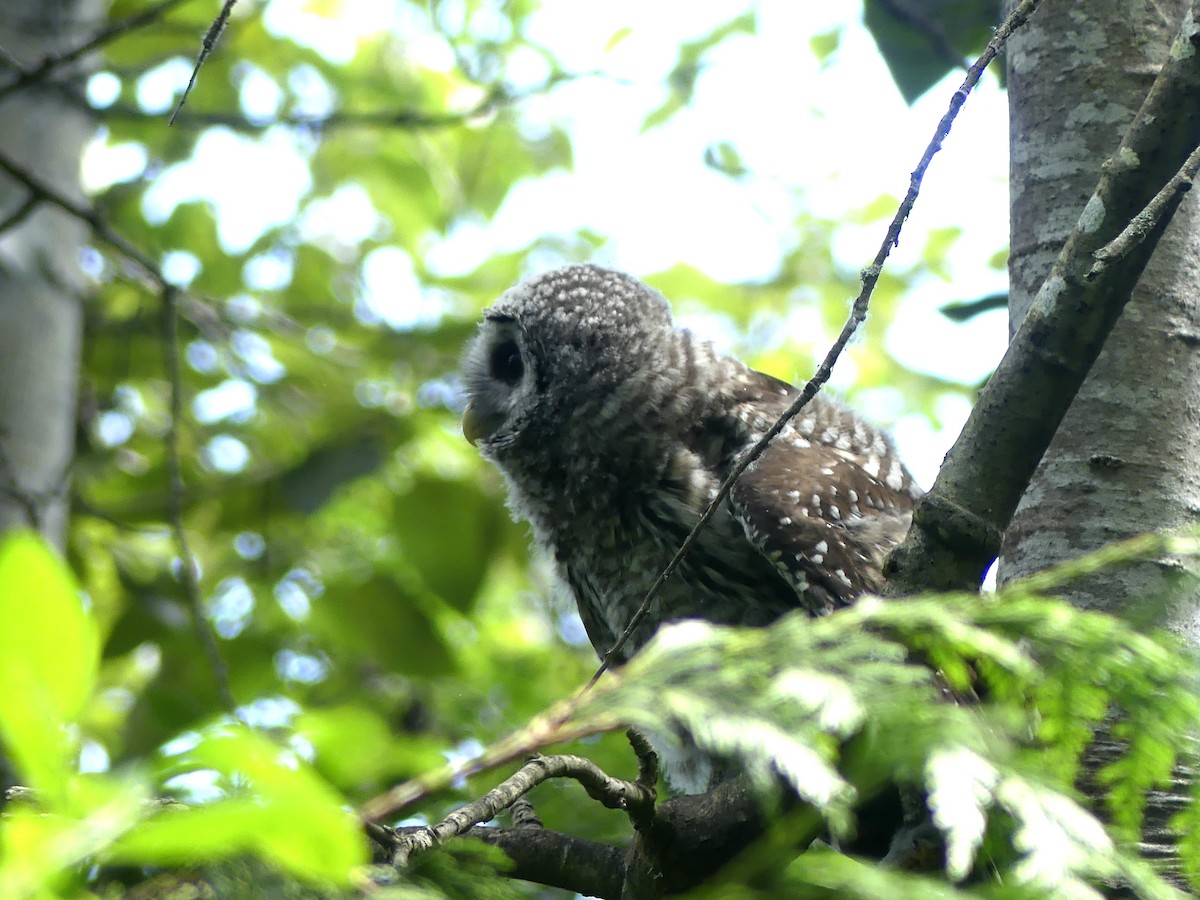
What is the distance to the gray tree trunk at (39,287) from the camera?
348 centimetres

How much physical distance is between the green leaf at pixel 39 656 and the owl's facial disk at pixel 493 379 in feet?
9.24

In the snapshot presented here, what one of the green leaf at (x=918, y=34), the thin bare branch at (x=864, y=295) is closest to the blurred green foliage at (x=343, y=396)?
the green leaf at (x=918, y=34)

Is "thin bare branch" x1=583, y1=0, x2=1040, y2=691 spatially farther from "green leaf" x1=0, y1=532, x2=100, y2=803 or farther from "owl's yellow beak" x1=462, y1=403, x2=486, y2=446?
"owl's yellow beak" x1=462, y1=403, x2=486, y2=446

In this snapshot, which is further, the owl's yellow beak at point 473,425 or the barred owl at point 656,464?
the owl's yellow beak at point 473,425

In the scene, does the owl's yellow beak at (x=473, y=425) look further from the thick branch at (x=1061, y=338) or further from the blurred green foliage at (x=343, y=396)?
the thick branch at (x=1061, y=338)

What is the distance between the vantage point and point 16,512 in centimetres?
341

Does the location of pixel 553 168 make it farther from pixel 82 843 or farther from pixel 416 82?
pixel 82 843

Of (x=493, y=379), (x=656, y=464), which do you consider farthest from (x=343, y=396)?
(x=656, y=464)

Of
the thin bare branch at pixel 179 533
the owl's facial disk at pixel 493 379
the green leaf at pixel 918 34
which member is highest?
the green leaf at pixel 918 34

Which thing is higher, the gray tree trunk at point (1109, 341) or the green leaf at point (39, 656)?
the gray tree trunk at point (1109, 341)

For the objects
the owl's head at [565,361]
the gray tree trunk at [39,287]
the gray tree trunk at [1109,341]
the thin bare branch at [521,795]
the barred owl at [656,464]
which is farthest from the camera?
the gray tree trunk at [39,287]

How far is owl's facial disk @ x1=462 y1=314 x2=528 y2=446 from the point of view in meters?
3.51

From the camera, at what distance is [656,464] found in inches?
120

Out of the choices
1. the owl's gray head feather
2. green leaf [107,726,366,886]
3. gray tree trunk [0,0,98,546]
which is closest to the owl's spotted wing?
the owl's gray head feather
